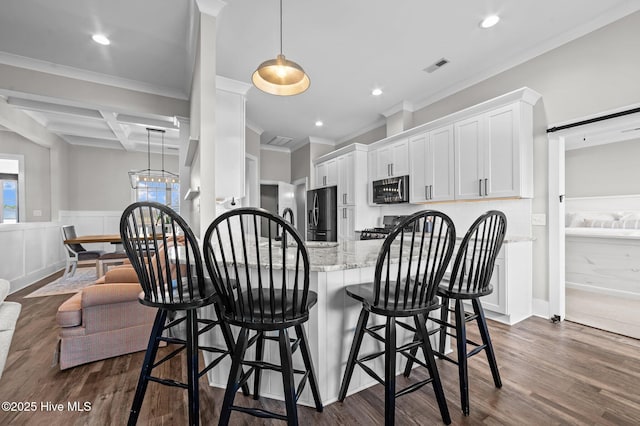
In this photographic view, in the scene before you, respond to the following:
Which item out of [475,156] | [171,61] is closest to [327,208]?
[475,156]

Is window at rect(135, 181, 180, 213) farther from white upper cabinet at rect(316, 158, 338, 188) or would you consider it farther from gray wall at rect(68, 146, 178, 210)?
white upper cabinet at rect(316, 158, 338, 188)

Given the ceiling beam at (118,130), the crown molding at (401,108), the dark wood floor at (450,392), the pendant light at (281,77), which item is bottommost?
the dark wood floor at (450,392)

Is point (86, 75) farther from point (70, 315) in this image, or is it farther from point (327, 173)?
point (327, 173)

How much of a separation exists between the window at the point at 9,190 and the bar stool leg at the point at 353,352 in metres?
6.59

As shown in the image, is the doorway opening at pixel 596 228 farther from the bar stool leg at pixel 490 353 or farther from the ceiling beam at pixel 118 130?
the ceiling beam at pixel 118 130

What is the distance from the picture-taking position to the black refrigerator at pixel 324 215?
561 cm

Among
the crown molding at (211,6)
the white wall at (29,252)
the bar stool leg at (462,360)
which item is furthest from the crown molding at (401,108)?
the white wall at (29,252)

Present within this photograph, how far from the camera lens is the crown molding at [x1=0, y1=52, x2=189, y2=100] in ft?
10.6

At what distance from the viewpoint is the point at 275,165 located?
6934mm

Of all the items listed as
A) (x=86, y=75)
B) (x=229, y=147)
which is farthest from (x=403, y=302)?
(x=86, y=75)

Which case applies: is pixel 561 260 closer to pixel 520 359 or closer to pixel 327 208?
pixel 520 359

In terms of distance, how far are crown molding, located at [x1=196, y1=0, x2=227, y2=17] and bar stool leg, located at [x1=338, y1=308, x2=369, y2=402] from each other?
8.74 feet

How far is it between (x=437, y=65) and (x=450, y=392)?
11.3 feet

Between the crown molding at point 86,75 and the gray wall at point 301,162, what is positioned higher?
the crown molding at point 86,75
